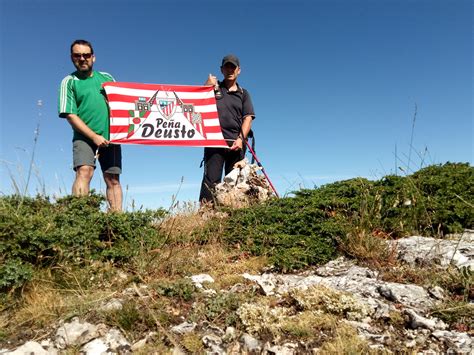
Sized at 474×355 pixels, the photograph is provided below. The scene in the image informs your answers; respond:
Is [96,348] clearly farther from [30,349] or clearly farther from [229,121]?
[229,121]

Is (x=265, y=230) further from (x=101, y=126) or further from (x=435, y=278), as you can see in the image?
(x=101, y=126)

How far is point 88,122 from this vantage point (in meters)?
6.71

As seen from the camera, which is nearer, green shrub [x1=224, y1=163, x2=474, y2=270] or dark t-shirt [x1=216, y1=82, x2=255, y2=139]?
green shrub [x1=224, y1=163, x2=474, y2=270]

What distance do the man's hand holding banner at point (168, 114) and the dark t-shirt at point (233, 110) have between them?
131mm

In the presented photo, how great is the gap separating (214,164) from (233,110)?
3.97ft

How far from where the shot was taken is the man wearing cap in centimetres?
762

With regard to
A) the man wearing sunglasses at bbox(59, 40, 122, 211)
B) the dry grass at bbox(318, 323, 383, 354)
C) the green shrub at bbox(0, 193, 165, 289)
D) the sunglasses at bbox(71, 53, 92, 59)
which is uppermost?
the sunglasses at bbox(71, 53, 92, 59)

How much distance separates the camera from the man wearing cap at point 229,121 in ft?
25.0

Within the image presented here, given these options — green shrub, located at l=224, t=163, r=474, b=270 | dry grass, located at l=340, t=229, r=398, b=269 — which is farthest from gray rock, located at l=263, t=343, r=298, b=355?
dry grass, located at l=340, t=229, r=398, b=269

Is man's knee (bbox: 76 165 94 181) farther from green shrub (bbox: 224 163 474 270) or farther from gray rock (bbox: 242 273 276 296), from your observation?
gray rock (bbox: 242 273 276 296)

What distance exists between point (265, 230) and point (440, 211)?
8.63 feet

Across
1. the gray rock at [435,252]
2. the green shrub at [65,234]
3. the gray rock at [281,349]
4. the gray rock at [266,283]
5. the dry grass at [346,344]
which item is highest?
the green shrub at [65,234]

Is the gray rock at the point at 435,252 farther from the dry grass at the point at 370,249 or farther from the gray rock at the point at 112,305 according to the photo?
the gray rock at the point at 112,305

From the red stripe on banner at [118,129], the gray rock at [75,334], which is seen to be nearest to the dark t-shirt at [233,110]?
the red stripe on banner at [118,129]
